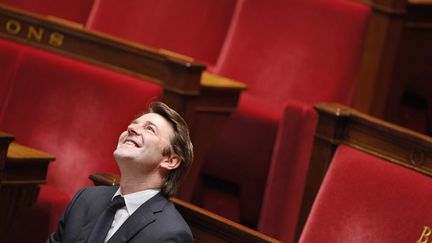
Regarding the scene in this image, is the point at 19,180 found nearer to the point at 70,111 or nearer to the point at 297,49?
the point at 70,111

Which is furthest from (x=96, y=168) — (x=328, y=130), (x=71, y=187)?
(x=328, y=130)

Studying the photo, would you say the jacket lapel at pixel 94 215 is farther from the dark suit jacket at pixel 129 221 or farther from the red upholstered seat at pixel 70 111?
the red upholstered seat at pixel 70 111

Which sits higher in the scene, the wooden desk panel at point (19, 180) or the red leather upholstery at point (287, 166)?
the red leather upholstery at point (287, 166)

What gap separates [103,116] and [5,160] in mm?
101

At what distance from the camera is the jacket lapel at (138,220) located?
0.41 meters

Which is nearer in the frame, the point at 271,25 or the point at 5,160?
the point at 5,160

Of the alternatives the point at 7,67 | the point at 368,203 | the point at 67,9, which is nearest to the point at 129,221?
the point at 368,203

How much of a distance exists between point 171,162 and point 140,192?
2 centimetres

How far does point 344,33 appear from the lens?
0.68 m

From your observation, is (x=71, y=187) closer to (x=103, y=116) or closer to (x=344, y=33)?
(x=103, y=116)

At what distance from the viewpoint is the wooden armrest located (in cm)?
42

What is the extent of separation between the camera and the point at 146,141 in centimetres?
43

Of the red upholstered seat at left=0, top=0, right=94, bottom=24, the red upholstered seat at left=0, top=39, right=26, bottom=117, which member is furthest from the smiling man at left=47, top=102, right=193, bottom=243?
the red upholstered seat at left=0, top=0, right=94, bottom=24

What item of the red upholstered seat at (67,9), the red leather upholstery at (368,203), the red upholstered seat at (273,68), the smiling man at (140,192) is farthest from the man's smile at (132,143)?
the red upholstered seat at (67,9)
